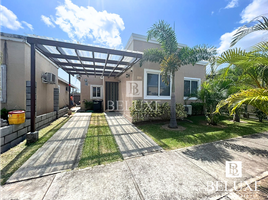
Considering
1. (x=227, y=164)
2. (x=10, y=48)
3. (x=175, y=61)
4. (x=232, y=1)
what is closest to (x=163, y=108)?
(x=175, y=61)

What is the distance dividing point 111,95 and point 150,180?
958 cm

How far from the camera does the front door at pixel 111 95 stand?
1092 centimetres

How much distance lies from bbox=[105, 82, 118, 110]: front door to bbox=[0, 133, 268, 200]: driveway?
8.62 metres

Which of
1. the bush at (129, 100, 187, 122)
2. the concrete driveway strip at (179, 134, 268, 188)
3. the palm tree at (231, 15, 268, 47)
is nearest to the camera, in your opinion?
the concrete driveway strip at (179, 134, 268, 188)

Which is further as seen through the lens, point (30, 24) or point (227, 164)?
point (30, 24)

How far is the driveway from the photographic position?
176 cm

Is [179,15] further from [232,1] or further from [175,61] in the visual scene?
[175,61]

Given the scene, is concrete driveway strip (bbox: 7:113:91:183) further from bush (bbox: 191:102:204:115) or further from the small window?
the small window

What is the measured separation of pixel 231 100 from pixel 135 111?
13.5ft

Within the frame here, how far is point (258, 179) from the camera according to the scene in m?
2.12

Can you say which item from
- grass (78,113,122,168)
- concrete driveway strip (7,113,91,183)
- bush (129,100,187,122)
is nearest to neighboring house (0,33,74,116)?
concrete driveway strip (7,113,91,183)

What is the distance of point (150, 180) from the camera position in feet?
6.79

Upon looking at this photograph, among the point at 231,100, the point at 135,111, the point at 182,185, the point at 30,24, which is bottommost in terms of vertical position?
the point at 182,185

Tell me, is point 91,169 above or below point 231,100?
below
